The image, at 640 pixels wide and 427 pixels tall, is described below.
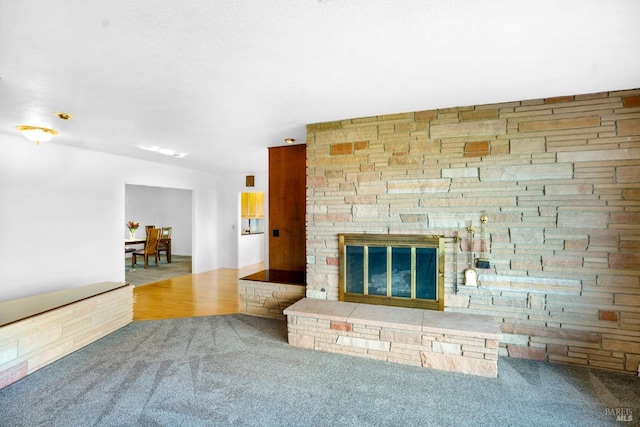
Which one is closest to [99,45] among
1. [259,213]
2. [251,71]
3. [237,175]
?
[251,71]

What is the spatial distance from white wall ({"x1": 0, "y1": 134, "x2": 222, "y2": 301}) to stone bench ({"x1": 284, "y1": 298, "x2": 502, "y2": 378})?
11.9 ft

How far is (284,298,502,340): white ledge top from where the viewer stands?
253 centimetres

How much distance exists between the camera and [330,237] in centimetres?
342

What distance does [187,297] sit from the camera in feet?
15.8

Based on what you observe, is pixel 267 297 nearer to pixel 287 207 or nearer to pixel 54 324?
pixel 287 207

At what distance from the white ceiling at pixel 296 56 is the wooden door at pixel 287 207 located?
1.28 m

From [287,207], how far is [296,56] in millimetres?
2741

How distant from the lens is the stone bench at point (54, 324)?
7.93ft

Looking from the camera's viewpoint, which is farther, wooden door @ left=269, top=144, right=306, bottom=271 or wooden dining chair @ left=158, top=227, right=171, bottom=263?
wooden dining chair @ left=158, top=227, right=171, bottom=263

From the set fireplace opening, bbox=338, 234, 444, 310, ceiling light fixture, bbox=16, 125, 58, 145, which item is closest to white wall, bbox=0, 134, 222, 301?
ceiling light fixture, bbox=16, 125, 58, 145

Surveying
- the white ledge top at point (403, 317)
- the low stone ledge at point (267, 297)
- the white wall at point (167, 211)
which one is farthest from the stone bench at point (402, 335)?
the white wall at point (167, 211)

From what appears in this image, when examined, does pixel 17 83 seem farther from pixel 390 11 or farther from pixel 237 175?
pixel 237 175

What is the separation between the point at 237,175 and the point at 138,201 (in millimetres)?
4223

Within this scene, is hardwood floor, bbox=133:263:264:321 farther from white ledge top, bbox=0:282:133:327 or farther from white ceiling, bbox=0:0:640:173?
white ceiling, bbox=0:0:640:173
